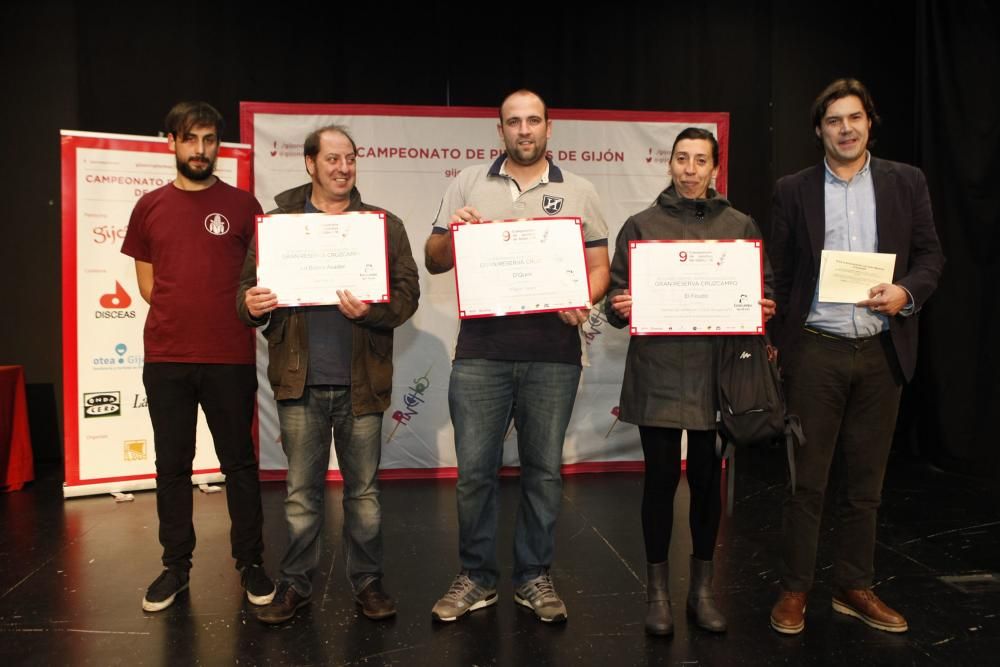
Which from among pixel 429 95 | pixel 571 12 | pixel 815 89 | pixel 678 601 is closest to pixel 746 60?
pixel 815 89

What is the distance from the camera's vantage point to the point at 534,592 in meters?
2.69

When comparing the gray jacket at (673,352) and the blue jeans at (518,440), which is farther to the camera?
the blue jeans at (518,440)

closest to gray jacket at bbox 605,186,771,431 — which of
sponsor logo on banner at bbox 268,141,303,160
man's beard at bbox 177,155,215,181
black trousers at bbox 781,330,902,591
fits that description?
black trousers at bbox 781,330,902,591

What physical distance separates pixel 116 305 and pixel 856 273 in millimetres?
3889

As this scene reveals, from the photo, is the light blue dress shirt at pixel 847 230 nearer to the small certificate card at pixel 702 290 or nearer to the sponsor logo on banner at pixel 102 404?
the small certificate card at pixel 702 290

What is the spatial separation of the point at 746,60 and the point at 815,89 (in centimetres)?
62

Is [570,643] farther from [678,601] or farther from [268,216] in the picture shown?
[268,216]

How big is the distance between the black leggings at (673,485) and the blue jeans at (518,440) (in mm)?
309

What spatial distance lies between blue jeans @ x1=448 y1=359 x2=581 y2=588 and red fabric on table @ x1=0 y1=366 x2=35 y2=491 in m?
3.28

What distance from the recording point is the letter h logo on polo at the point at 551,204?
2.60 meters

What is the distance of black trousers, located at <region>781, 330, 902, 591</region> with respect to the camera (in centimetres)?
250

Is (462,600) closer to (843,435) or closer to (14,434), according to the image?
(843,435)

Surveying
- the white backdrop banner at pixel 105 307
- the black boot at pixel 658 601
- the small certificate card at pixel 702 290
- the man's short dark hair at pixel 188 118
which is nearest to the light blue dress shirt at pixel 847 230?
the small certificate card at pixel 702 290

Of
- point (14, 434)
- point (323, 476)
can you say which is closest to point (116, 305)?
point (14, 434)
